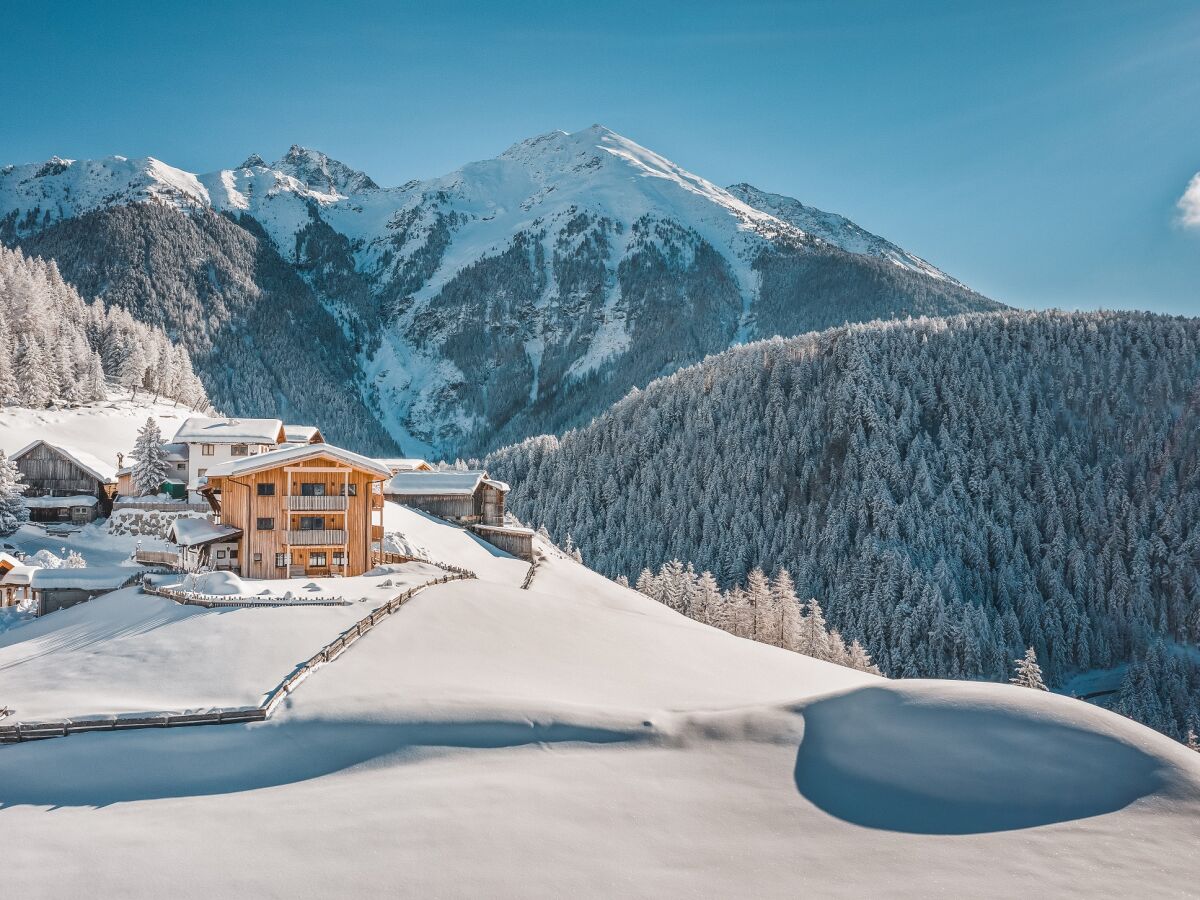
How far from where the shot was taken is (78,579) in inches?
1284

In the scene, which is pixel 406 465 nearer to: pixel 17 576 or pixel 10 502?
pixel 10 502

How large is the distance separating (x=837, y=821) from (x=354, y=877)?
365 inches

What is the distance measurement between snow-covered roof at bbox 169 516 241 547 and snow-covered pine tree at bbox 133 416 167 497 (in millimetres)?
22548

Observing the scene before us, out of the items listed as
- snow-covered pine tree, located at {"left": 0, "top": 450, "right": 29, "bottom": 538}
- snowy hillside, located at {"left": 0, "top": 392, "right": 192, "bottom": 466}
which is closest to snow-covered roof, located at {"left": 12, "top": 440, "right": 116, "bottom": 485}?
snow-covered pine tree, located at {"left": 0, "top": 450, "right": 29, "bottom": 538}

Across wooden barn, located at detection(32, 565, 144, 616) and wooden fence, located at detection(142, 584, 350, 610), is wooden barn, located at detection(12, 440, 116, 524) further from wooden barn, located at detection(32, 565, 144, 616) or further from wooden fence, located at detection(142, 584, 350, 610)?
wooden fence, located at detection(142, 584, 350, 610)

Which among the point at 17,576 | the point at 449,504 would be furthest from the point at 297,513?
the point at 449,504

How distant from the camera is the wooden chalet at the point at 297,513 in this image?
3756cm

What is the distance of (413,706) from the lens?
1875cm

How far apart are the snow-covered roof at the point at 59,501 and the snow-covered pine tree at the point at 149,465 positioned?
4.89m

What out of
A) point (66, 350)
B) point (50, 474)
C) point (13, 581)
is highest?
point (66, 350)

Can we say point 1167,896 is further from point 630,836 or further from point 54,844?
point 54,844

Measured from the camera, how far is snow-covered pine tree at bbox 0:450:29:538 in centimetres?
5269

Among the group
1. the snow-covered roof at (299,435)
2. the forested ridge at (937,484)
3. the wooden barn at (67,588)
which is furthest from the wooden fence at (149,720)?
the forested ridge at (937,484)

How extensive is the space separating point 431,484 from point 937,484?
3907 inches
